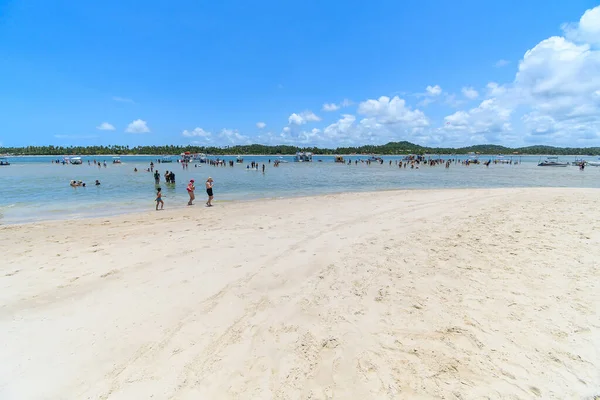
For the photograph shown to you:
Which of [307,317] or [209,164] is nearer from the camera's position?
[307,317]

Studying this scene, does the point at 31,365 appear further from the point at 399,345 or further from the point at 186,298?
the point at 399,345

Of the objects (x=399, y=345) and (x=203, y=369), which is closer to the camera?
(x=203, y=369)

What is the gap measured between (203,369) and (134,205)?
17.8 metres

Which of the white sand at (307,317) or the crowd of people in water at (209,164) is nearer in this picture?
the white sand at (307,317)

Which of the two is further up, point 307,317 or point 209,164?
point 209,164

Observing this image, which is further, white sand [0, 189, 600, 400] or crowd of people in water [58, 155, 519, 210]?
crowd of people in water [58, 155, 519, 210]

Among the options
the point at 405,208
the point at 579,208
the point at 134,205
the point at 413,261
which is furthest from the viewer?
the point at 134,205

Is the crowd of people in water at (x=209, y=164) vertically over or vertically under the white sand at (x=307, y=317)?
over

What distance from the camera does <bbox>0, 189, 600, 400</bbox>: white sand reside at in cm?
343

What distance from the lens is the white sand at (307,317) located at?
3.43m

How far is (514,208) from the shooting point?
43.8 feet

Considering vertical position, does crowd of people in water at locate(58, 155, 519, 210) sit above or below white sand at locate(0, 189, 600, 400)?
above

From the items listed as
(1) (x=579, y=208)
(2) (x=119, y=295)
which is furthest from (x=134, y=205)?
(1) (x=579, y=208)

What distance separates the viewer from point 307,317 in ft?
15.5
